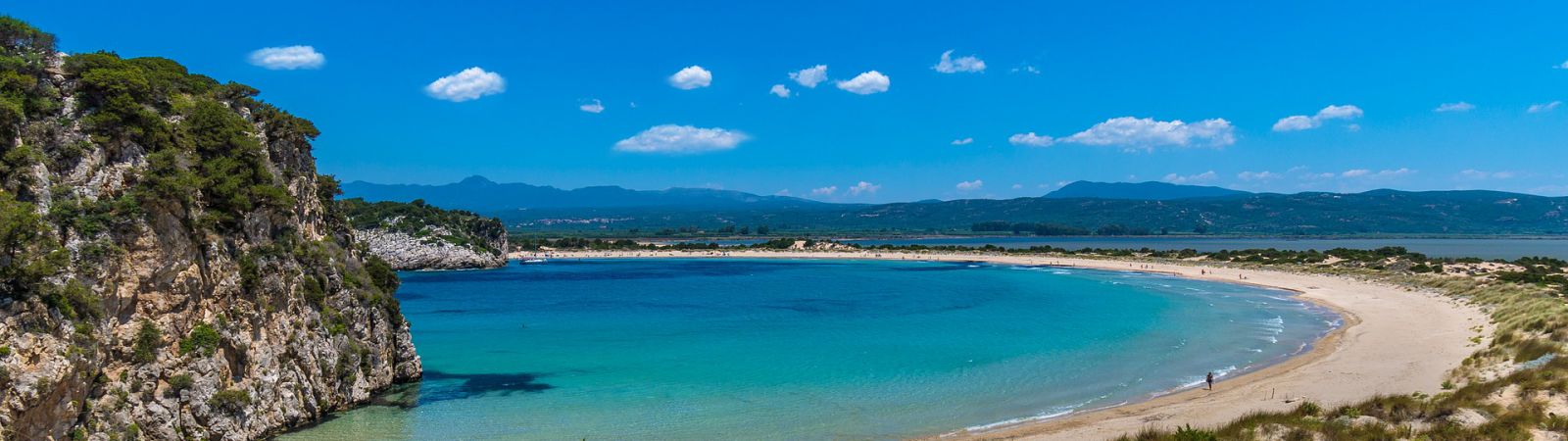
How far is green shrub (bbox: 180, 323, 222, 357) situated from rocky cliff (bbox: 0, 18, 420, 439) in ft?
0.12

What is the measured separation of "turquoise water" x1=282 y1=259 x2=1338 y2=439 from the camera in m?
20.0

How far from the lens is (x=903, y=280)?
248ft

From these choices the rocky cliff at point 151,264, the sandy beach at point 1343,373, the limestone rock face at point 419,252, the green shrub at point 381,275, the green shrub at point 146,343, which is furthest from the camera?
the limestone rock face at point 419,252

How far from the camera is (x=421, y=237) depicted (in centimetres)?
9231

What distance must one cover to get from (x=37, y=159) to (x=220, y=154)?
395 centimetres

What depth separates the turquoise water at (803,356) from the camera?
65.6 ft

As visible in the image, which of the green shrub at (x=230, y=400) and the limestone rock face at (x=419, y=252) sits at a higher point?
the limestone rock face at (x=419, y=252)

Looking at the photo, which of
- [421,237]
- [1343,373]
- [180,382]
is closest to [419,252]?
[421,237]

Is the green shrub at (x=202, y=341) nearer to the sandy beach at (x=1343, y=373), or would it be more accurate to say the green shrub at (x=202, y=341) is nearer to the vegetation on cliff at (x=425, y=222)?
the sandy beach at (x=1343, y=373)

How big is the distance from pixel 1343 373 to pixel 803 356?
695 inches

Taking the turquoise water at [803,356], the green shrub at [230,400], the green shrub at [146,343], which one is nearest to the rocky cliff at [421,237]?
the turquoise water at [803,356]

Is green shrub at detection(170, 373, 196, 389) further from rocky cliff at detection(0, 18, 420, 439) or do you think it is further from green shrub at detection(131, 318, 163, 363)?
green shrub at detection(131, 318, 163, 363)

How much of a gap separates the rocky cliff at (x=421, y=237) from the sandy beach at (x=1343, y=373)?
85255 millimetres

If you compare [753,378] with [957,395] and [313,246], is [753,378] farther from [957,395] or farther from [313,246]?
[313,246]
